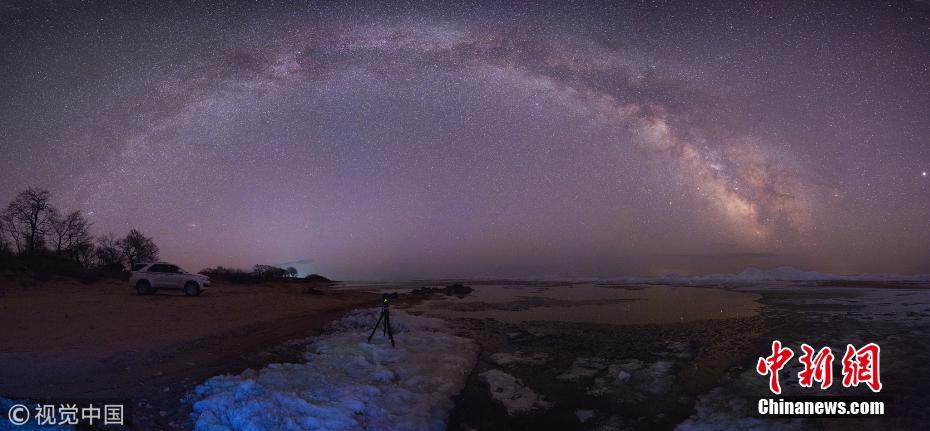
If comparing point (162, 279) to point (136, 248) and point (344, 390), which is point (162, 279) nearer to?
point (344, 390)

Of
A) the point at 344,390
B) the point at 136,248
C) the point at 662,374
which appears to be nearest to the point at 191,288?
the point at 344,390

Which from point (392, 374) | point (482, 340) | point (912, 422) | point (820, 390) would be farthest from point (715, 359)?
point (392, 374)

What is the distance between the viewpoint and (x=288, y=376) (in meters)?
9.30

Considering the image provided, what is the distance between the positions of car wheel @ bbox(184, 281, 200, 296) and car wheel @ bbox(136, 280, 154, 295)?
1.91 meters

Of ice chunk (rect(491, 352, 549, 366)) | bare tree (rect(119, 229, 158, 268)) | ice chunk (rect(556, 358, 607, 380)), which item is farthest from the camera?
bare tree (rect(119, 229, 158, 268))

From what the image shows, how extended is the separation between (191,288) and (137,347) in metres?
16.7

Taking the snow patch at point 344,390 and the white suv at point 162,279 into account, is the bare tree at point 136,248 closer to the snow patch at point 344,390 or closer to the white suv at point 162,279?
the white suv at point 162,279

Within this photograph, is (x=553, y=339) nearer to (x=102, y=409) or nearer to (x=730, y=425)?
(x=730, y=425)

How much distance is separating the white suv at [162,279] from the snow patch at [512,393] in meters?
22.2

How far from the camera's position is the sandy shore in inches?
302

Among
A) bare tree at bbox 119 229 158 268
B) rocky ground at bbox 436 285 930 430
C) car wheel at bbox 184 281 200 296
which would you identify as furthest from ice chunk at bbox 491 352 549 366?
bare tree at bbox 119 229 158 268

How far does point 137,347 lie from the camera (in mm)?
10828

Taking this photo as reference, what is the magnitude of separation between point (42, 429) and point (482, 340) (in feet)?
40.1

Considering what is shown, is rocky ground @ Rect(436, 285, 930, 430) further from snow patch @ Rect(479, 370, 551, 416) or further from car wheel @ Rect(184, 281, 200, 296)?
car wheel @ Rect(184, 281, 200, 296)
